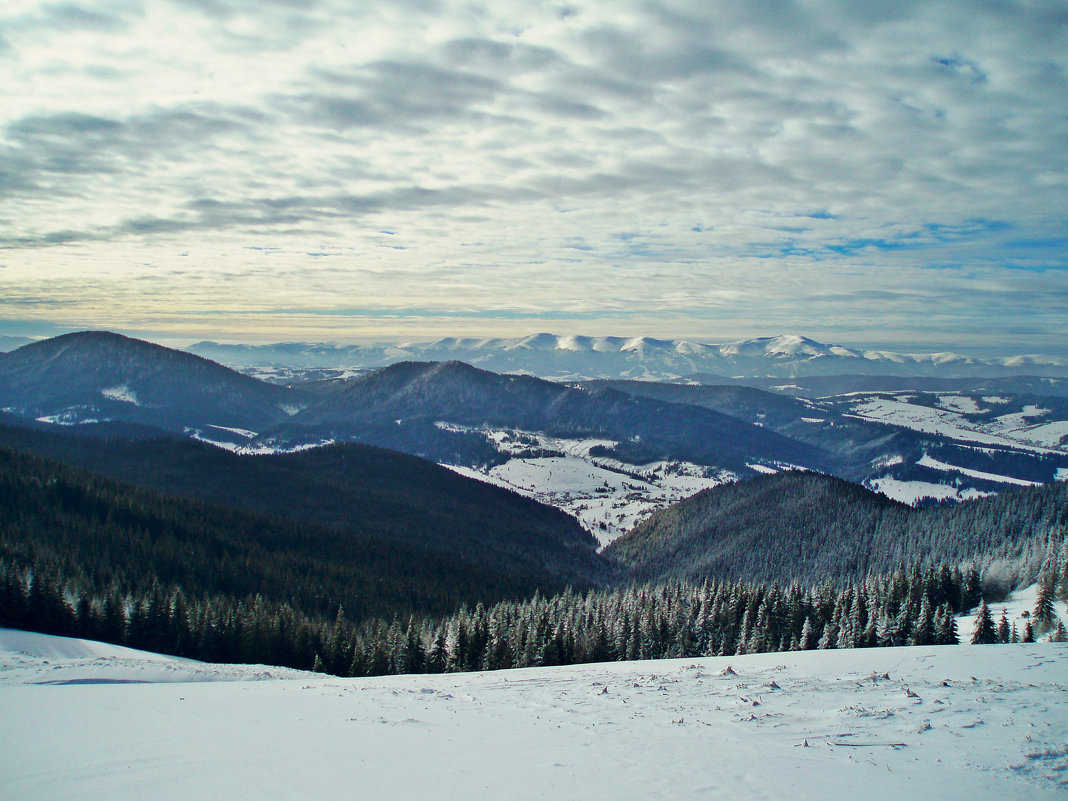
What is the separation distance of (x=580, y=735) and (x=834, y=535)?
507 feet

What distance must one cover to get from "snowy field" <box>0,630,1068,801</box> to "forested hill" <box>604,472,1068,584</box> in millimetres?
89550

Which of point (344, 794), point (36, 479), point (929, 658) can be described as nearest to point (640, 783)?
point (344, 794)

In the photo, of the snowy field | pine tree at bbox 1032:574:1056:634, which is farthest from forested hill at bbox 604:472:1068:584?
the snowy field

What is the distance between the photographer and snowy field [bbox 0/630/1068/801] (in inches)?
781

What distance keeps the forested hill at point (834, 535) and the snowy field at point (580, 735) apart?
8955 centimetres

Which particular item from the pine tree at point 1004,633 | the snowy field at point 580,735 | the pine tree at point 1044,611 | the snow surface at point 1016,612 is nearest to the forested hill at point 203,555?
the snowy field at point 580,735

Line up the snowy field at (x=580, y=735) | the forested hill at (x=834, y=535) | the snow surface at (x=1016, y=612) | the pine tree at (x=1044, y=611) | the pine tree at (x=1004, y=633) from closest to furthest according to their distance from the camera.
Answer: the snowy field at (x=580, y=735), the pine tree at (x=1004, y=633), the pine tree at (x=1044, y=611), the snow surface at (x=1016, y=612), the forested hill at (x=834, y=535)

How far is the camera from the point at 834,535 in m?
158

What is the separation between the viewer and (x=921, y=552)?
425 feet

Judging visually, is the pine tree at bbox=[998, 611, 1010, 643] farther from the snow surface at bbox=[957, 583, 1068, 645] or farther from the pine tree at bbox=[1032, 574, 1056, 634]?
the pine tree at bbox=[1032, 574, 1056, 634]

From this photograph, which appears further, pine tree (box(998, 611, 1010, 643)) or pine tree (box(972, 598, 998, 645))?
pine tree (box(972, 598, 998, 645))

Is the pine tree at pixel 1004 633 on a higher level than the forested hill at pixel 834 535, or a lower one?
higher

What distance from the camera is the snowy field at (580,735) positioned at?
19.8 meters

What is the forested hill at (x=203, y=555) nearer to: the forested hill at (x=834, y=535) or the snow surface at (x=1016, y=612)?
the forested hill at (x=834, y=535)
